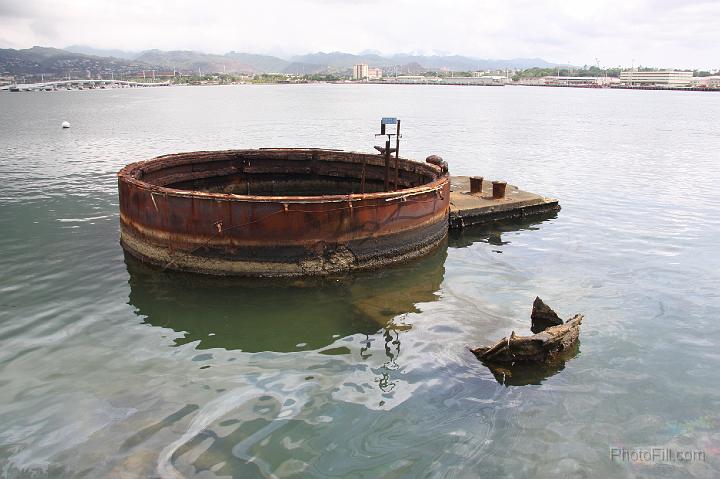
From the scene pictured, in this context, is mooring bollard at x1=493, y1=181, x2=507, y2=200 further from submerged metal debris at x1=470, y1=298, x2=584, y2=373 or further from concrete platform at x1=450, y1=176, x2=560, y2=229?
submerged metal debris at x1=470, y1=298, x2=584, y2=373

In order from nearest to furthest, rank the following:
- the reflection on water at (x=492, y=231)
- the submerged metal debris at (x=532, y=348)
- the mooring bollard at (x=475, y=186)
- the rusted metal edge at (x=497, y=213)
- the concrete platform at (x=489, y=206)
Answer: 1. the submerged metal debris at (x=532, y=348)
2. the reflection on water at (x=492, y=231)
3. the rusted metal edge at (x=497, y=213)
4. the concrete platform at (x=489, y=206)
5. the mooring bollard at (x=475, y=186)

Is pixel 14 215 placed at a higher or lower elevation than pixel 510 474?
higher

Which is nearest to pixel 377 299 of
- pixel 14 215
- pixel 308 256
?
pixel 308 256

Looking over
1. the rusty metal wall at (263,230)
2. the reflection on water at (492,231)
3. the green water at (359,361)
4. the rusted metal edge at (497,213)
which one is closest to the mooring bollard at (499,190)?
the rusted metal edge at (497,213)

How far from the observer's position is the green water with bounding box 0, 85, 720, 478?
6477 millimetres

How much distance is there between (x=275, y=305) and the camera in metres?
10.6

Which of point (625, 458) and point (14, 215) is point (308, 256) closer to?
point (625, 458)

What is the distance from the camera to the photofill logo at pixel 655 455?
6.52m

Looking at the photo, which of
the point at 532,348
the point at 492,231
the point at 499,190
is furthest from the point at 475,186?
the point at 532,348

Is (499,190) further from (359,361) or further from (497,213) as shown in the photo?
(359,361)

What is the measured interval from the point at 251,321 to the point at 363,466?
14.5 feet

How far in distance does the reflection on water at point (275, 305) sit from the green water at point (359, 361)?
47 mm

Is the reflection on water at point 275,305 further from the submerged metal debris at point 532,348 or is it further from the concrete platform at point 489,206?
the concrete platform at point 489,206

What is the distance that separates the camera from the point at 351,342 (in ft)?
30.4
